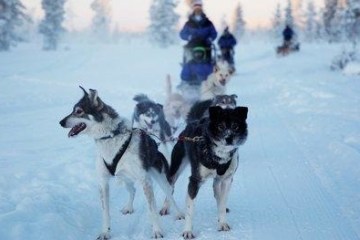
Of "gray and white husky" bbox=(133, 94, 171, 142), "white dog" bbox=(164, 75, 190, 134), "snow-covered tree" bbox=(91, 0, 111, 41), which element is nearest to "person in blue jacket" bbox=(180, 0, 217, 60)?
"white dog" bbox=(164, 75, 190, 134)

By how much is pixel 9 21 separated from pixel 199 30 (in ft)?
89.8

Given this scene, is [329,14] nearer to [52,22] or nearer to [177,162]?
[52,22]

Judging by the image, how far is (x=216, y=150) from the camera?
4004 millimetres

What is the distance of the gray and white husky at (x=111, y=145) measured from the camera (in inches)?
162

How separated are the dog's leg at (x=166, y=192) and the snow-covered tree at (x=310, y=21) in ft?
219

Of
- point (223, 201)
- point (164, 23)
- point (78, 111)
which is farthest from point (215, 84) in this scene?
point (164, 23)

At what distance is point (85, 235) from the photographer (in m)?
4.31

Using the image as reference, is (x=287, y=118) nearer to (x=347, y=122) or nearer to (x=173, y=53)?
(x=347, y=122)

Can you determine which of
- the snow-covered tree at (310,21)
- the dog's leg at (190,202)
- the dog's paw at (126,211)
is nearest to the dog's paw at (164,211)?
the dog's paw at (126,211)

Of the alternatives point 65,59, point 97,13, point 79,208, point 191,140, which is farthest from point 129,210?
point 97,13

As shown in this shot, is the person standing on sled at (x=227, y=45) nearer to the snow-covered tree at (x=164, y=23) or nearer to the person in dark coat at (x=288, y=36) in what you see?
the person in dark coat at (x=288, y=36)

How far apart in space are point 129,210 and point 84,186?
84 centimetres

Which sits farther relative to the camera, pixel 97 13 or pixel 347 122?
pixel 97 13

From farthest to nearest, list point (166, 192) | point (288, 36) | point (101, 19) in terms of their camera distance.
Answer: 1. point (101, 19)
2. point (288, 36)
3. point (166, 192)
